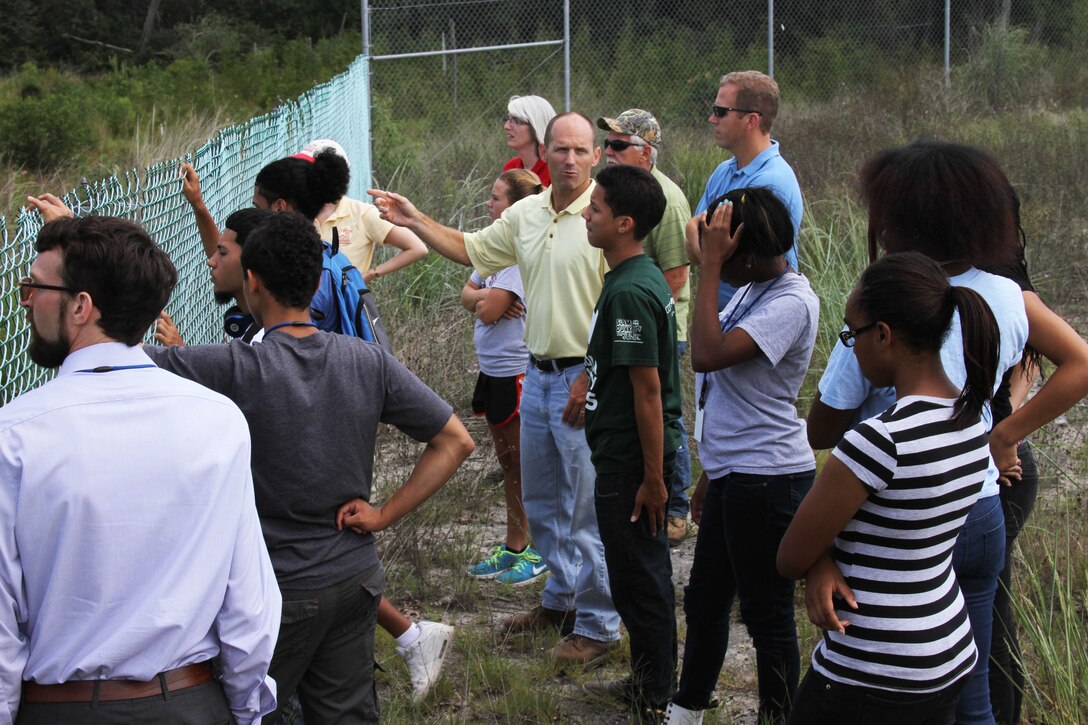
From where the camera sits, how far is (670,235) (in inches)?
203

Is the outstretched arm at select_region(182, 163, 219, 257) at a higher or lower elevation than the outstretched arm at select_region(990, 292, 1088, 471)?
higher

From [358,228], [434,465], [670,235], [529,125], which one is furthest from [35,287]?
[529,125]

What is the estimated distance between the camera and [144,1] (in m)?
41.5

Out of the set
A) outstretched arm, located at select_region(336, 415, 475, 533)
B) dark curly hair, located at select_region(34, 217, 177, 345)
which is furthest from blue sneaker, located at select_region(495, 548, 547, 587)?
dark curly hair, located at select_region(34, 217, 177, 345)

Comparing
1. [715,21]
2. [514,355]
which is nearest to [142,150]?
[514,355]

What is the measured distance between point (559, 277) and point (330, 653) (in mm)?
2043

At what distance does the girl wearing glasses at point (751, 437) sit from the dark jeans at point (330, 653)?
1.11 m

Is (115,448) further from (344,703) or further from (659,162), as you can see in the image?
(659,162)

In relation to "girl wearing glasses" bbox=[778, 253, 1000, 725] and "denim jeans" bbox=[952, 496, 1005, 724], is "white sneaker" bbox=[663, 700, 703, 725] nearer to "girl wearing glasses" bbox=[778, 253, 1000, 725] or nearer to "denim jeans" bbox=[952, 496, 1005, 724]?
"denim jeans" bbox=[952, 496, 1005, 724]

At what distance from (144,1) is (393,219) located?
40.8m

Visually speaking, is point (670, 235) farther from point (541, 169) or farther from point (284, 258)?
point (284, 258)

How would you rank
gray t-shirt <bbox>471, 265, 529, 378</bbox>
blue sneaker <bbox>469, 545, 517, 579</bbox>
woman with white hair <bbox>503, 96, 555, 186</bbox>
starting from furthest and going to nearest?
woman with white hair <bbox>503, 96, 555, 186</bbox> < gray t-shirt <bbox>471, 265, 529, 378</bbox> < blue sneaker <bbox>469, 545, 517, 579</bbox>

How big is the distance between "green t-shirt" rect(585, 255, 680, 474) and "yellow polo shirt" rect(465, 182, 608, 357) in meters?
0.60

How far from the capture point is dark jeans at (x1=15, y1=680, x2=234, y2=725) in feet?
6.85
